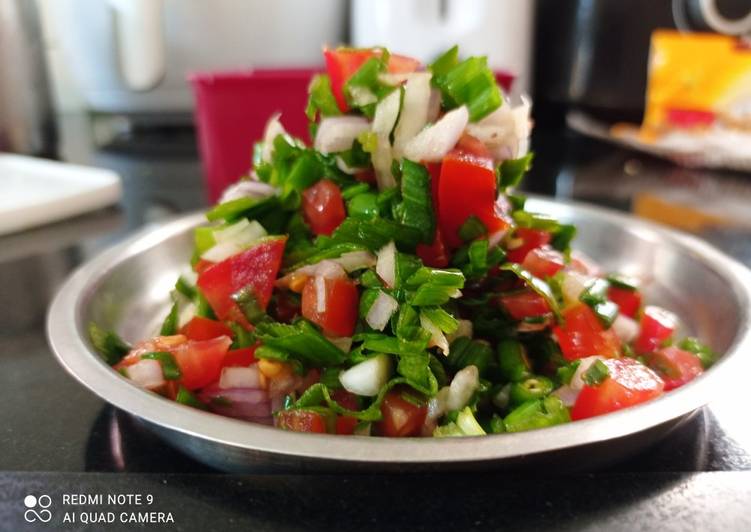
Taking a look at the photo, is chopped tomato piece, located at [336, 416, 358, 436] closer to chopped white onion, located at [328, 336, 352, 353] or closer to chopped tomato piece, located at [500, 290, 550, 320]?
chopped white onion, located at [328, 336, 352, 353]

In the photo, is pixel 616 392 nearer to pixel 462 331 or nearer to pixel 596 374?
pixel 596 374

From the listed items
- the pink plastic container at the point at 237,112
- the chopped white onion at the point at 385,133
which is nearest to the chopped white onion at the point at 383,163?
the chopped white onion at the point at 385,133

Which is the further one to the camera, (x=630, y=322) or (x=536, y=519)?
(x=630, y=322)

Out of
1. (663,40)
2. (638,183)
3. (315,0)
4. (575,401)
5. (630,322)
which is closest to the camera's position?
(575,401)

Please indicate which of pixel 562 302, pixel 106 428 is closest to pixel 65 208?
pixel 106 428

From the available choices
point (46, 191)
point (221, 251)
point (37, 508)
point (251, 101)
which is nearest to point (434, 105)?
point (221, 251)

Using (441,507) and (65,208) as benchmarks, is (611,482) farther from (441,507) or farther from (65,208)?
(65,208)
